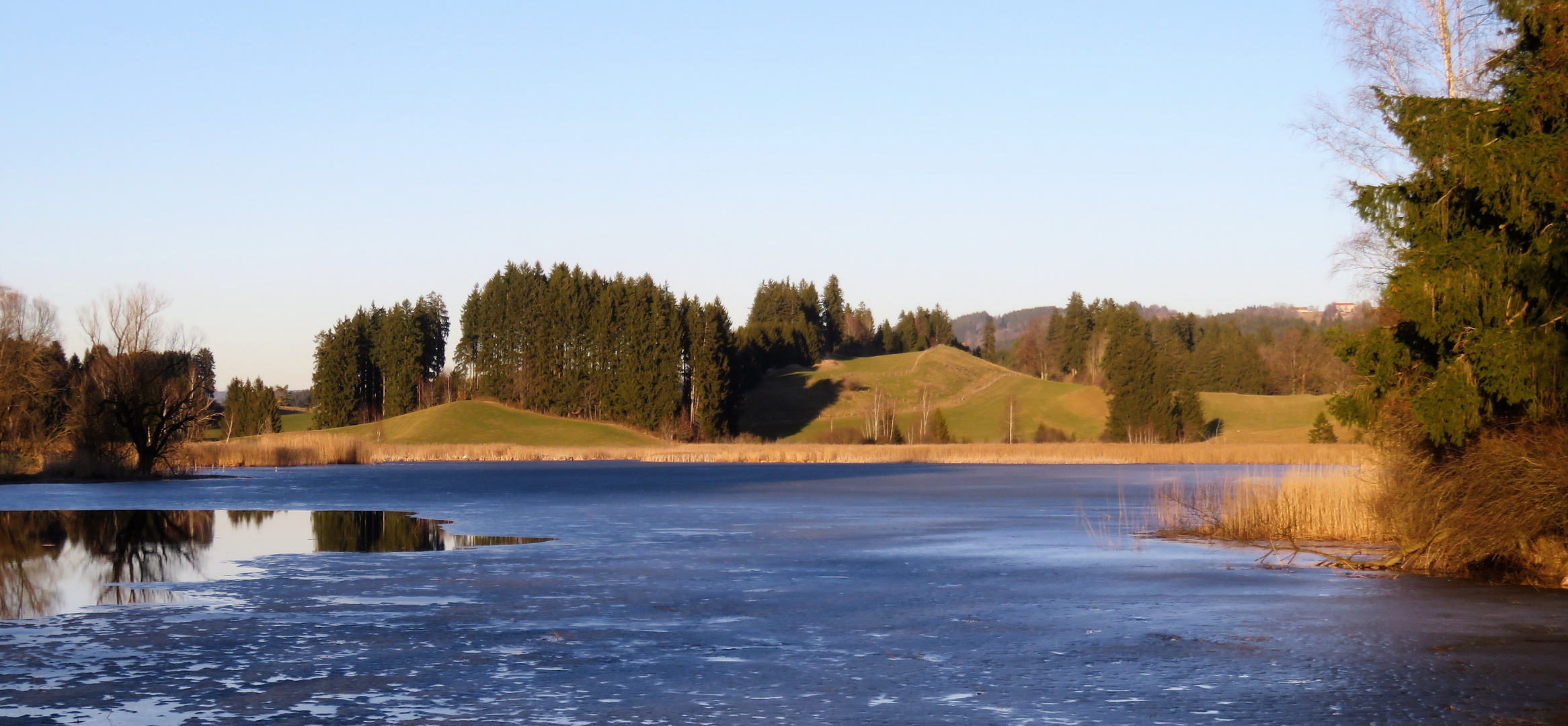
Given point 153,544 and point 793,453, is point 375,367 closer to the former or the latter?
point 793,453

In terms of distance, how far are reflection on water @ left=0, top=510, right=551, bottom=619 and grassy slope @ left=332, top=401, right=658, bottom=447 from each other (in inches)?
2612

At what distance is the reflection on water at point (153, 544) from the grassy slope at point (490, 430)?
66.4 m

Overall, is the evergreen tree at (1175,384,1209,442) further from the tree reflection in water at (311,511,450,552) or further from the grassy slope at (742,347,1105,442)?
the tree reflection in water at (311,511,450,552)

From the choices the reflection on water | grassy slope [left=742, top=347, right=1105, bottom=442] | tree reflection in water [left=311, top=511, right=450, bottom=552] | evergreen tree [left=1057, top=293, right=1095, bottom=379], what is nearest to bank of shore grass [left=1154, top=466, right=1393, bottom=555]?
the reflection on water

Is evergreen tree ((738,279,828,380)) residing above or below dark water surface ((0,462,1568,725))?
above

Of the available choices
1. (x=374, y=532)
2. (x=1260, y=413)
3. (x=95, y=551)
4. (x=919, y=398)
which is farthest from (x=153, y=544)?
(x=919, y=398)

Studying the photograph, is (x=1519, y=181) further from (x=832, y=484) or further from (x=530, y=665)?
(x=832, y=484)

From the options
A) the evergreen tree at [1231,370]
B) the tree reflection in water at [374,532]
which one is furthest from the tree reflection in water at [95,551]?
the evergreen tree at [1231,370]

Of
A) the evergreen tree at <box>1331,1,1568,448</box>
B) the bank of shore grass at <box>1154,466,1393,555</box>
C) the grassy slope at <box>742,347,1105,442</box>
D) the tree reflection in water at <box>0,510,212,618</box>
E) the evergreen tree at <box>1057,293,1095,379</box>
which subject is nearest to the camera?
the evergreen tree at <box>1331,1,1568,448</box>

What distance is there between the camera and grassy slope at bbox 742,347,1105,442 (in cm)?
12181

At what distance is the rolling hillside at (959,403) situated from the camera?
11606 cm

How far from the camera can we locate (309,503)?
31984 millimetres

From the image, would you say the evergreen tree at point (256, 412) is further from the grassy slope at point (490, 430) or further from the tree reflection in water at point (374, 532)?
the tree reflection in water at point (374, 532)

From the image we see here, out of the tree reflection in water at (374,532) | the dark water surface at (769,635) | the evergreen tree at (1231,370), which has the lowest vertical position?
the dark water surface at (769,635)
